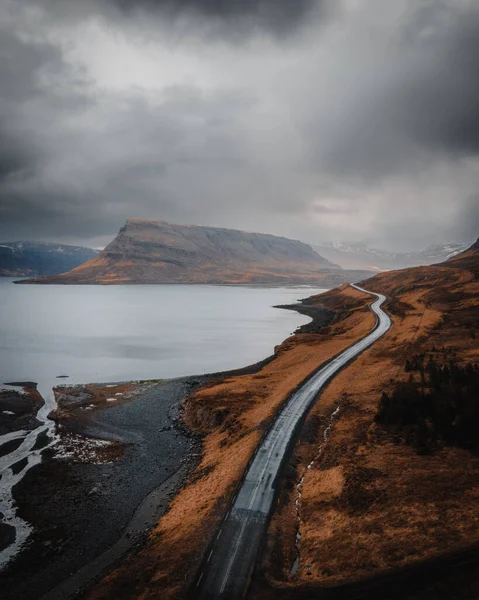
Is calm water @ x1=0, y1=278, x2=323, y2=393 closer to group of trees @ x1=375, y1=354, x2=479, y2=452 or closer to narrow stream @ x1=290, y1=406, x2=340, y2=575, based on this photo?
narrow stream @ x1=290, y1=406, x2=340, y2=575

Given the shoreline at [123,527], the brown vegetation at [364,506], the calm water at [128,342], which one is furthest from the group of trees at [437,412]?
the calm water at [128,342]

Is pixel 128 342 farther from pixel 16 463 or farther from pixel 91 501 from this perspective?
pixel 91 501

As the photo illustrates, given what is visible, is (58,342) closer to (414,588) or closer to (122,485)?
(122,485)

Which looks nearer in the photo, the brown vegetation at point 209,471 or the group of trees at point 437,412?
the brown vegetation at point 209,471

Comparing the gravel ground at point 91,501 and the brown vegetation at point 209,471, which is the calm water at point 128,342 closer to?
the brown vegetation at point 209,471

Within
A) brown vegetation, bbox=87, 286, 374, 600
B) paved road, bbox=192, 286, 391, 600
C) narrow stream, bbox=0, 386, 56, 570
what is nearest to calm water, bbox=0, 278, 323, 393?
narrow stream, bbox=0, 386, 56, 570

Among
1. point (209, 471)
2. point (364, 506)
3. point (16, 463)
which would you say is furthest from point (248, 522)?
point (16, 463)

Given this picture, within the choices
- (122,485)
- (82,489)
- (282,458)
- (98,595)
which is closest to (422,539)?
(282,458)
